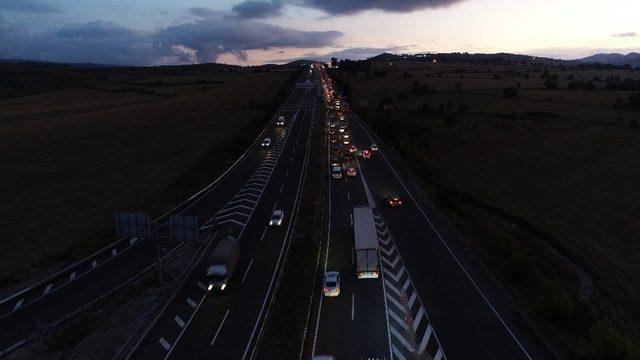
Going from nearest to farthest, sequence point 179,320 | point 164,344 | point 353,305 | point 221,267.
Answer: point 164,344, point 179,320, point 353,305, point 221,267

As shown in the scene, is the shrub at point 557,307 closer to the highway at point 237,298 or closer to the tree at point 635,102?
the highway at point 237,298

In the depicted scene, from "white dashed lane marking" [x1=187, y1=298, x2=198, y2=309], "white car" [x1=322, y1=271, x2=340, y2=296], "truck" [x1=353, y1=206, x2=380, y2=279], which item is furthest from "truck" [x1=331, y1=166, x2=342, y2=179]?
"white dashed lane marking" [x1=187, y1=298, x2=198, y2=309]

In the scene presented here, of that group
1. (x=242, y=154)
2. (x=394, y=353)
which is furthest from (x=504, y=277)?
(x=242, y=154)

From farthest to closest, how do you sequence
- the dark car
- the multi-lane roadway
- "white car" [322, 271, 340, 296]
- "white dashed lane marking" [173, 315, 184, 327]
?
the dark car → "white car" [322, 271, 340, 296] → "white dashed lane marking" [173, 315, 184, 327] → the multi-lane roadway

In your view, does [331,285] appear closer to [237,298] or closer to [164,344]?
[237,298]

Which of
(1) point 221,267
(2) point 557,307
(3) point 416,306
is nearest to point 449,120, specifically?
(2) point 557,307

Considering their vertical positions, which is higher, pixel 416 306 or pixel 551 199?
pixel 551 199

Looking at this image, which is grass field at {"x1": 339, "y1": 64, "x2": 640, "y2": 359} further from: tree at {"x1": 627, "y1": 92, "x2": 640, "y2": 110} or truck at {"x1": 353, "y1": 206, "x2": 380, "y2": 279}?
truck at {"x1": 353, "y1": 206, "x2": 380, "y2": 279}
